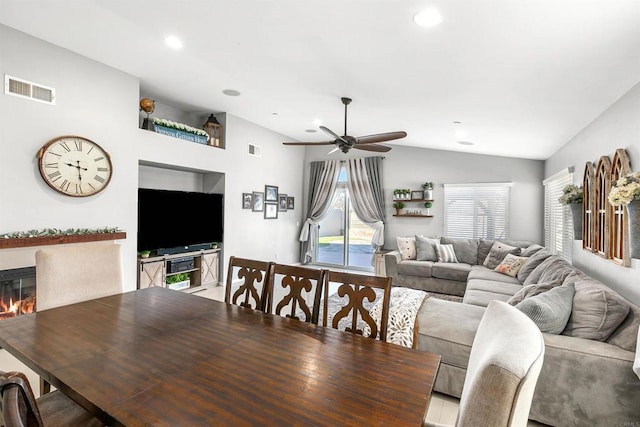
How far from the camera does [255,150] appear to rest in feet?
19.9

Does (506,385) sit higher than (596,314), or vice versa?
(506,385)

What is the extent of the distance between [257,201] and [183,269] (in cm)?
199

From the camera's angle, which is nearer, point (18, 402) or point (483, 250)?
point (18, 402)

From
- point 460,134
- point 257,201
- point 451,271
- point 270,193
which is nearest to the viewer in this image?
point 460,134

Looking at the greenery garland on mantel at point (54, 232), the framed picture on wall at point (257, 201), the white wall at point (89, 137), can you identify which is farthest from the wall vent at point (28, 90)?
the framed picture on wall at point (257, 201)

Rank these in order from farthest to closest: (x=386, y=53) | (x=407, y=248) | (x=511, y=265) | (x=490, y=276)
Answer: (x=407, y=248) < (x=511, y=265) < (x=490, y=276) < (x=386, y=53)

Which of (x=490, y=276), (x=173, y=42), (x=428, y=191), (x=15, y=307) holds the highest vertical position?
(x=173, y=42)

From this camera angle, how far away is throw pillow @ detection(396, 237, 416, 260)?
5.83m

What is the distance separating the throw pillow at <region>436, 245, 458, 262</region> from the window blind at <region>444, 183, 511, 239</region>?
0.80 metres

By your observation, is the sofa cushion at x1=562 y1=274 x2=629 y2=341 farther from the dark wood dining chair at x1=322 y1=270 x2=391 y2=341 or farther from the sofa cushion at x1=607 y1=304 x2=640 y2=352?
the dark wood dining chair at x1=322 y1=270 x2=391 y2=341

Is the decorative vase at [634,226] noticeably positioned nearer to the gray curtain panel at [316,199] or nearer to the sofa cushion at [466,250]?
the sofa cushion at [466,250]

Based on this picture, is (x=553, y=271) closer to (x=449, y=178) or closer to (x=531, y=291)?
(x=531, y=291)

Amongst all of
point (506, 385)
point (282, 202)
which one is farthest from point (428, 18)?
point (282, 202)

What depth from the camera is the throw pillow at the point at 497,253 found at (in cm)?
509
